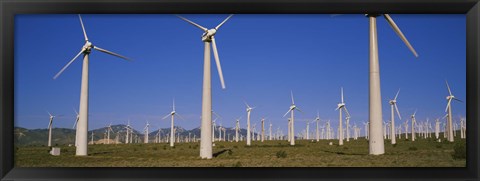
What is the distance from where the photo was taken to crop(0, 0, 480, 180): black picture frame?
580cm

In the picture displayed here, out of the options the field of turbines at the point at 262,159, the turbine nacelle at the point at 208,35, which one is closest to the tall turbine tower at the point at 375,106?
the field of turbines at the point at 262,159

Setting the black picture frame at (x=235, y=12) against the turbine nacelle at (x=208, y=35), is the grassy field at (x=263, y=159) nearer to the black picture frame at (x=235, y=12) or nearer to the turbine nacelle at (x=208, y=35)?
the black picture frame at (x=235, y=12)

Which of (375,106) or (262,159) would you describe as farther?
(262,159)

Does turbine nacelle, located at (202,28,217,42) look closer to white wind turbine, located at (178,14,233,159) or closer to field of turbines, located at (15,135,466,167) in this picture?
white wind turbine, located at (178,14,233,159)

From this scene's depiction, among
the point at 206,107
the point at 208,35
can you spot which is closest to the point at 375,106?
the point at 206,107

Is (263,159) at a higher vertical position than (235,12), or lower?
lower

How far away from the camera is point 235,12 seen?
5.85 m

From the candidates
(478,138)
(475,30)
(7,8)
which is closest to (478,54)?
(475,30)

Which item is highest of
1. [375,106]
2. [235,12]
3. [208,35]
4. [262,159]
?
[208,35]

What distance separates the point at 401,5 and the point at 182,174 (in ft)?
9.09

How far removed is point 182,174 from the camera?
598 cm

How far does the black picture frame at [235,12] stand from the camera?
5805mm

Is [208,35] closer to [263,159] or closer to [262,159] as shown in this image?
[262,159]

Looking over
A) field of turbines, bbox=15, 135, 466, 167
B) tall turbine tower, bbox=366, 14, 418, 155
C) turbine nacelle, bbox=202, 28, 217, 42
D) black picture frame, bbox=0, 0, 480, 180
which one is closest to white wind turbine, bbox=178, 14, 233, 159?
turbine nacelle, bbox=202, 28, 217, 42
